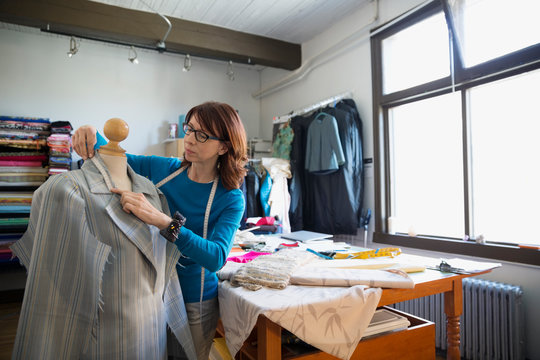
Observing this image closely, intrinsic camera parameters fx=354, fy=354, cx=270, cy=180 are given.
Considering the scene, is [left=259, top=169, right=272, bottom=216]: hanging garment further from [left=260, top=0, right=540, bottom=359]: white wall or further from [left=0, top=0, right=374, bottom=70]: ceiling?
[left=0, top=0, right=374, bottom=70]: ceiling

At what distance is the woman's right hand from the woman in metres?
0.27

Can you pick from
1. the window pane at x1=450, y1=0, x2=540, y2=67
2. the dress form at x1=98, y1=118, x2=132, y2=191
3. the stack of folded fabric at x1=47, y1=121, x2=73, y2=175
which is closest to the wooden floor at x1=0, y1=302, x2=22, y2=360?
the stack of folded fabric at x1=47, y1=121, x2=73, y2=175

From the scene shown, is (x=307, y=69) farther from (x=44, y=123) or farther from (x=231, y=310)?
(x=231, y=310)

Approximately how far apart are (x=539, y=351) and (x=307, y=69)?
3578mm

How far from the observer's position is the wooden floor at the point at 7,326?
2.66 m

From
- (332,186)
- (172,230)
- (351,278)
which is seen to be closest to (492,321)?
(351,278)

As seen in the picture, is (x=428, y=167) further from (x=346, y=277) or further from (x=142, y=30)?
(x=142, y=30)

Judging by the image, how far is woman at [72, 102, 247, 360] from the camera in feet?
3.88

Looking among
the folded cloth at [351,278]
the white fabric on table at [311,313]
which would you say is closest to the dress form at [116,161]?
the white fabric on table at [311,313]

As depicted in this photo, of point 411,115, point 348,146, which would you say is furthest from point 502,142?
point 348,146

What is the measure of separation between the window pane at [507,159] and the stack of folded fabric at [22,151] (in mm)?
4196

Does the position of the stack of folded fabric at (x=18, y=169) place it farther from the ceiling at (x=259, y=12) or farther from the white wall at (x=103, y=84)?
the ceiling at (x=259, y=12)

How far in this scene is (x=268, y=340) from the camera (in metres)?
1.11

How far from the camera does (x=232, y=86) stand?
539 cm
